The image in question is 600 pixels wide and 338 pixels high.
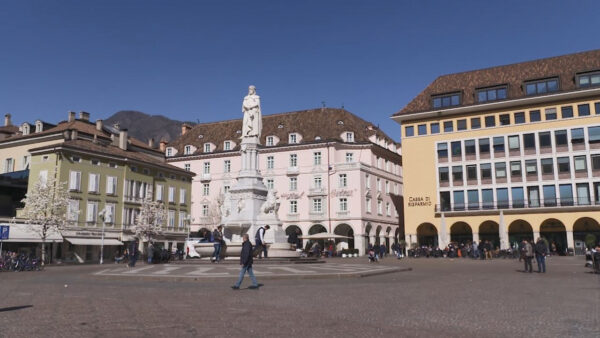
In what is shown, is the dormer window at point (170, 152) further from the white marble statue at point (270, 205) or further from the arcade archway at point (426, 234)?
the white marble statue at point (270, 205)

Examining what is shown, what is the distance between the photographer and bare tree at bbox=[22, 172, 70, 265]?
42500 mm

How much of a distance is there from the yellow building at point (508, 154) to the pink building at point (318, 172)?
6757 millimetres

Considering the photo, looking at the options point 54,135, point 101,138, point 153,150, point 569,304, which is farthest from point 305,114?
point 569,304

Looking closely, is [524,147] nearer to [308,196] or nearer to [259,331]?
[308,196]

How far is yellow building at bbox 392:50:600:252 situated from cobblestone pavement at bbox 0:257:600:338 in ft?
120

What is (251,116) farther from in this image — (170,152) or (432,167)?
(170,152)

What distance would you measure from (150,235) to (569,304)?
51.2 m

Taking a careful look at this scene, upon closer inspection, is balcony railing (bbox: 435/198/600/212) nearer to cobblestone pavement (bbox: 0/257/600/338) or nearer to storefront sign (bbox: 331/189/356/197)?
storefront sign (bbox: 331/189/356/197)

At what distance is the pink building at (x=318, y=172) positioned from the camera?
6291 cm

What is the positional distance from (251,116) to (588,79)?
3836 cm

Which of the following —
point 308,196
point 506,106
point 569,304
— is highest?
point 506,106

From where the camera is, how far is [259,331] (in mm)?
7449

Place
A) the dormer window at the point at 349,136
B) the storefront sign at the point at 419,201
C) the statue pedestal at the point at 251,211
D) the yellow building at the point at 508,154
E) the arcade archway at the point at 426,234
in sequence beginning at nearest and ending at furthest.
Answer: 1. the statue pedestal at the point at 251,211
2. the yellow building at the point at 508,154
3. the storefront sign at the point at 419,201
4. the arcade archway at the point at 426,234
5. the dormer window at the point at 349,136

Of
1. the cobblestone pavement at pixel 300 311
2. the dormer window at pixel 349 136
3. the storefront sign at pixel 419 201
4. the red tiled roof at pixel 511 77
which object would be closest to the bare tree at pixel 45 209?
the cobblestone pavement at pixel 300 311
